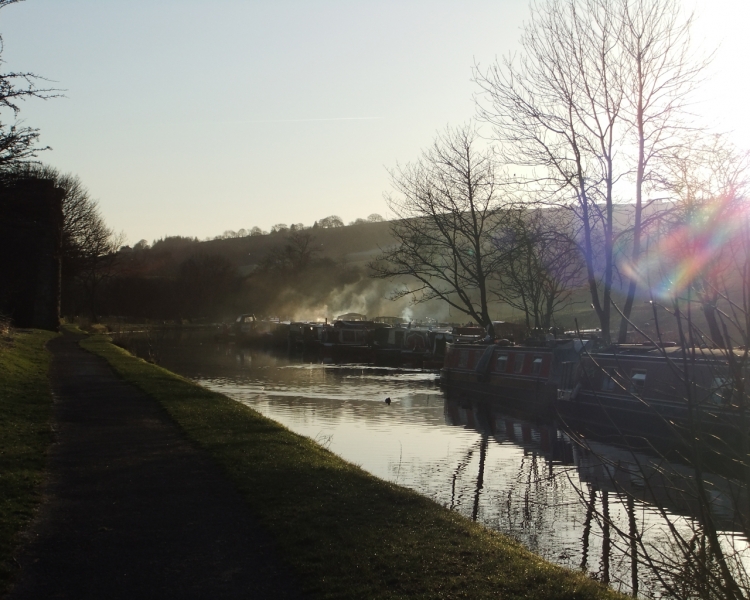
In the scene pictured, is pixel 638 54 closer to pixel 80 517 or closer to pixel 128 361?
pixel 80 517

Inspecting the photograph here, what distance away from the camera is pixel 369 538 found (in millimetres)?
6535

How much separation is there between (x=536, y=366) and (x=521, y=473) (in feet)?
36.5

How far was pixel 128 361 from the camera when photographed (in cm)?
2564

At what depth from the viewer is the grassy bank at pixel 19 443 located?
21.1 feet

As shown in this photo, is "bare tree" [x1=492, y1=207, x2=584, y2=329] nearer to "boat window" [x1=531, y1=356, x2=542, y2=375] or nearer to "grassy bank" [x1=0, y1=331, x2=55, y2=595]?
"boat window" [x1=531, y1=356, x2=542, y2=375]

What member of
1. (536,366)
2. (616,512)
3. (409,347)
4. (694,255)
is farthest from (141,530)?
(409,347)

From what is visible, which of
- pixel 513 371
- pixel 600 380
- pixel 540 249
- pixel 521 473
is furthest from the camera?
pixel 540 249

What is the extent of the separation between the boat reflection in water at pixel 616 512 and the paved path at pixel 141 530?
2.25 metres

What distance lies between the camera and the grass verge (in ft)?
17.9

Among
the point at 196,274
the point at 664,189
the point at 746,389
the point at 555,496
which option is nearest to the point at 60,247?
the point at 664,189

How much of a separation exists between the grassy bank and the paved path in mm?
134

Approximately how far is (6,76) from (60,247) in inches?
1273

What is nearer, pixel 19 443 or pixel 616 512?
pixel 19 443

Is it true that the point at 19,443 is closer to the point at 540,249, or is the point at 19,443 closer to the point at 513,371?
the point at 513,371
